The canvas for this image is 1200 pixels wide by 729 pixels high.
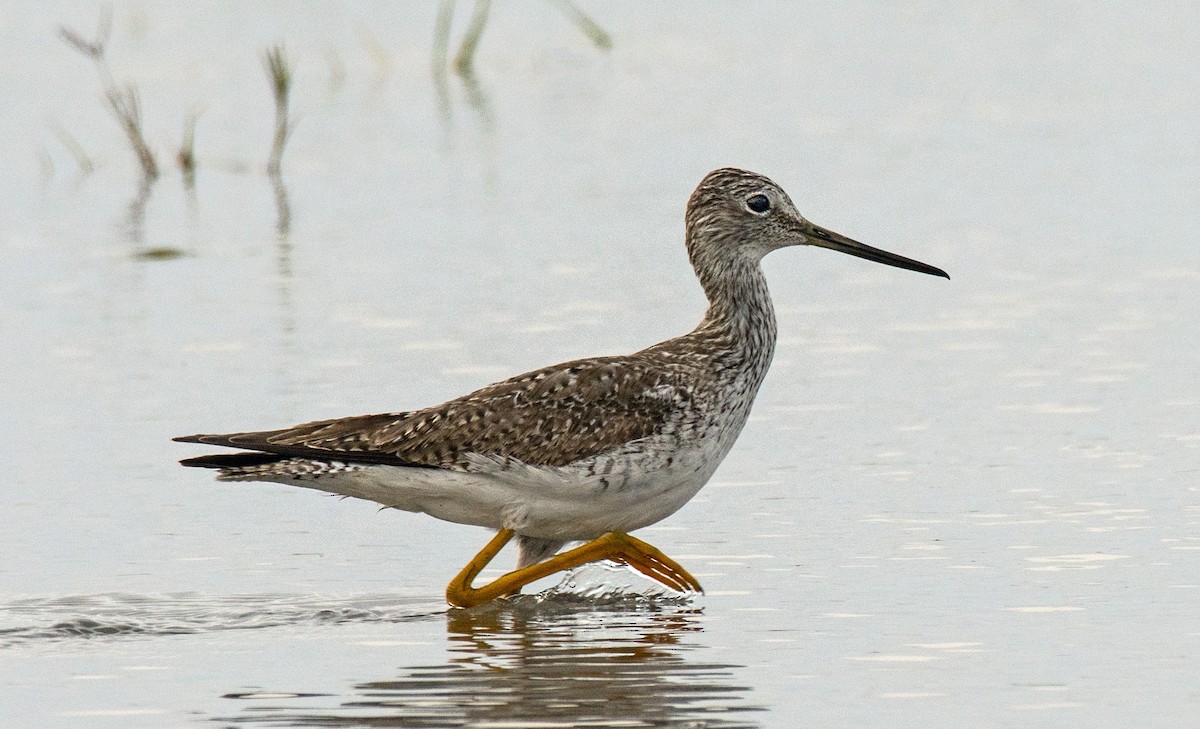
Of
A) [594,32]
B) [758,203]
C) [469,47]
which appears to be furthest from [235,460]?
[594,32]

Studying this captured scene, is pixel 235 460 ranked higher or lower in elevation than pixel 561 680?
higher

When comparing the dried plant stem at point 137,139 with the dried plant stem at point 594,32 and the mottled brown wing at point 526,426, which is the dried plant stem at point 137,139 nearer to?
the dried plant stem at point 594,32

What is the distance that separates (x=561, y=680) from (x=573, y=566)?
1560 millimetres

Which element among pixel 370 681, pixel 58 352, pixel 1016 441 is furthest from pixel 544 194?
pixel 370 681

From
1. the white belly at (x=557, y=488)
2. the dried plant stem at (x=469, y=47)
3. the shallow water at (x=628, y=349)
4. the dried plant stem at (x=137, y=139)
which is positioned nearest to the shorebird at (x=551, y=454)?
the white belly at (x=557, y=488)

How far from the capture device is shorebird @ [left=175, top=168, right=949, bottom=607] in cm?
1066

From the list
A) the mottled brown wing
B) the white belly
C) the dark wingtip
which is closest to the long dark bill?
the mottled brown wing

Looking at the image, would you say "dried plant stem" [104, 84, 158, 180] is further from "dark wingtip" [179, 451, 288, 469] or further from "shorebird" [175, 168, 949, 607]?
"shorebird" [175, 168, 949, 607]

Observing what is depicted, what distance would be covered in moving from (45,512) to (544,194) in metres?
10.1

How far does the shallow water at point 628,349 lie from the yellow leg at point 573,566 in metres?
0.12

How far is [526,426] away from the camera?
10.8 m

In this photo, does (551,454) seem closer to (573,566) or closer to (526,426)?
(526,426)

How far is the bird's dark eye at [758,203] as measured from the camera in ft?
39.1

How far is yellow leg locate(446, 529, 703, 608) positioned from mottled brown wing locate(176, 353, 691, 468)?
0.46 m
